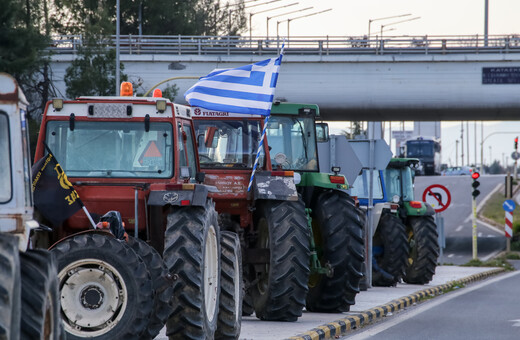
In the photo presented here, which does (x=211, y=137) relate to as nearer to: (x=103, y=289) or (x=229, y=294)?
(x=229, y=294)

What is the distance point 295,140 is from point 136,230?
734cm

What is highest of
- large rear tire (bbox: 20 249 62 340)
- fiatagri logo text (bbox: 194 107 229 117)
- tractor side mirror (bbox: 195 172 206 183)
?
fiatagri logo text (bbox: 194 107 229 117)

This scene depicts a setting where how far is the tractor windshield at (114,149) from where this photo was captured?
11.2 metres

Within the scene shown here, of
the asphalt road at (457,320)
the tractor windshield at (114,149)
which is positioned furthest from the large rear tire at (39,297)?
the asphalt road at (457,320)

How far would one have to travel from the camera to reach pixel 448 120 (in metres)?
57.5

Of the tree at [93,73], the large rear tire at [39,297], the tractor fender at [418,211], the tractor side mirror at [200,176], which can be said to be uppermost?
the tree at [93,73]

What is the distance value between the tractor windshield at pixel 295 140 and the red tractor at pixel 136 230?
222 inches

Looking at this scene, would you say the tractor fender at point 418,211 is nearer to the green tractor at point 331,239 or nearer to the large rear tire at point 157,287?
the green tractor at point 331,239

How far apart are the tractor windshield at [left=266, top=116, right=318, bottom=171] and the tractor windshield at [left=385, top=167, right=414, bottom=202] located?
372 inches

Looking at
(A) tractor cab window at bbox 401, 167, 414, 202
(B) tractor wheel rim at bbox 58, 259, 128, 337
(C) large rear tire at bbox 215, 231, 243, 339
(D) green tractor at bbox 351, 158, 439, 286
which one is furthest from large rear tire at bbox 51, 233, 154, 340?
(A) tractor cab window at bbox 401, 167, 414, 202

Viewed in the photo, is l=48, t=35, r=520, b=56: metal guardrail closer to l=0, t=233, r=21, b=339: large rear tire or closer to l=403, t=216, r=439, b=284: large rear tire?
l=403, t=216, r=439, b=284: large rear tire

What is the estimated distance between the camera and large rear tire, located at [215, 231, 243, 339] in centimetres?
1148

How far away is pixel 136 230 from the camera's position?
35.6ft

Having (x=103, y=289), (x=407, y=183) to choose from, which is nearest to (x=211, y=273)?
(x=103, y=289)
